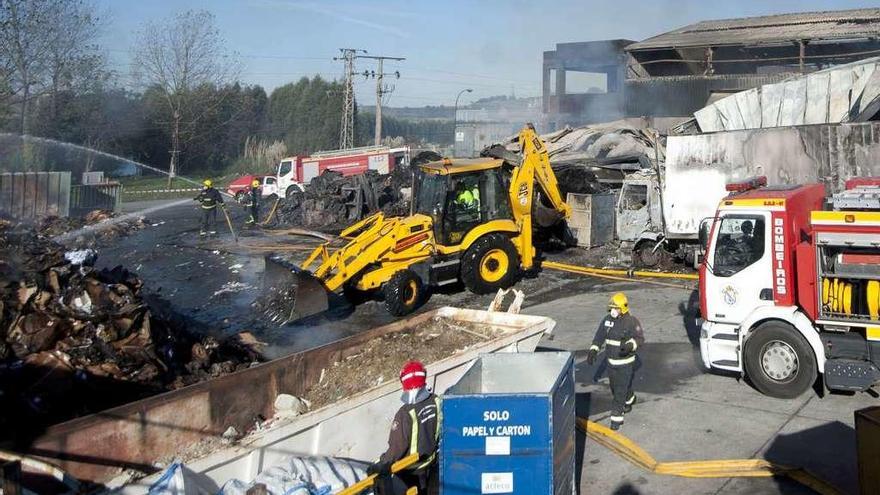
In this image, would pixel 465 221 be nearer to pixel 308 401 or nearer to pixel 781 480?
pixel 308 401

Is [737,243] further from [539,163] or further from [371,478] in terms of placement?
[539,163]

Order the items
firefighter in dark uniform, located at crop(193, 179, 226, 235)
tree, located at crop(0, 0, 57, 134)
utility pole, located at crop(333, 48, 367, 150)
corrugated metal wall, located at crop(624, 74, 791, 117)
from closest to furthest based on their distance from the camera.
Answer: firefighter in dark uniform, located at crop(193, 179, 226, 235) < corrugated metal wall, located at crop(624, 74, 791, 117) < tree, located at crop(0, 0, 57, 134) < utility pole, located at crop(333, 48, 367, 150)

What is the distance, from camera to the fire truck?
8.00 m

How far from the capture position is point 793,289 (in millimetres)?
8492

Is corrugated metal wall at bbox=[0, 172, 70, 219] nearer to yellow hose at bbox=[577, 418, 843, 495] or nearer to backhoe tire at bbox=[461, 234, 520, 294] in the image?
backhoe tire at bbox=[461, 234, 520, 294]

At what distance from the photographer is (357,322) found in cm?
1352

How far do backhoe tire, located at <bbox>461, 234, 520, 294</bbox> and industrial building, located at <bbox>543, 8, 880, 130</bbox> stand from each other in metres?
13.1

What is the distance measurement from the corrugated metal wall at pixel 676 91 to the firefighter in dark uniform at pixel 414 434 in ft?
79.2

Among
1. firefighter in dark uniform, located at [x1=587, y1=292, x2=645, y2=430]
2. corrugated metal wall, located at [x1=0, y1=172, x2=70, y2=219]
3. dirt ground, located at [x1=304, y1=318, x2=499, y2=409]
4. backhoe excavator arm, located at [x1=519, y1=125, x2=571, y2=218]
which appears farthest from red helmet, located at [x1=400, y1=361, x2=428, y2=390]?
corrugated metal wall, located at [x1=0, y1=172, x2=70, y2=219]

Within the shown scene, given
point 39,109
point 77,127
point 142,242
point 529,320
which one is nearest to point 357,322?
point 529,320

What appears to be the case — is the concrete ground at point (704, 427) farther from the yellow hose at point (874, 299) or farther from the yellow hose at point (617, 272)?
the yellow hose at point (617, 272)

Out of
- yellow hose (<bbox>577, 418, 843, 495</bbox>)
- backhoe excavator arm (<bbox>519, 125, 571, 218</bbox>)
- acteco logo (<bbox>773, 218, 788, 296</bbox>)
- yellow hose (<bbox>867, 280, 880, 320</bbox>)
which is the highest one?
backhoe excavator arm (<bbox>519, 125, 571, 218</bbox>)

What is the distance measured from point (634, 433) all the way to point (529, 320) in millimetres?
1882

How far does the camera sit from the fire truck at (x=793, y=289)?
26.2 ft
